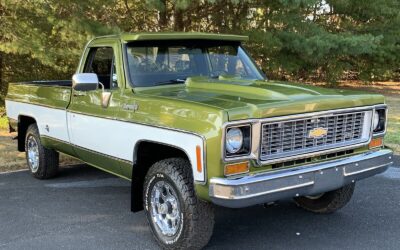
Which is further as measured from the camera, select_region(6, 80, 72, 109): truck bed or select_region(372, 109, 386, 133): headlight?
select_region(6, 80, 72, 109): truck bed

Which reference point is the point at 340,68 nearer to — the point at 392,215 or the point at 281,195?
the point at 392,215

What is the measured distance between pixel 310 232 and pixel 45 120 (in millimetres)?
3574

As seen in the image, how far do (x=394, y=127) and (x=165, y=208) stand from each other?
802cm

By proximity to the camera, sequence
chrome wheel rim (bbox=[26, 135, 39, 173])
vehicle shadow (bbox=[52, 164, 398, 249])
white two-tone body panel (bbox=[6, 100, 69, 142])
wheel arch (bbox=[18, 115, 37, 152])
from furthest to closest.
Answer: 1. wheel arch (bbox=[18, 115, 37, 152])
2. chrome wheel rim (bbox=[26, 135, 39, 173])
3. white two-tone body panel (bbox=[6, 100, 69, 142])
4. vehicle shadow (bbox=[52, 164, 398, 249])

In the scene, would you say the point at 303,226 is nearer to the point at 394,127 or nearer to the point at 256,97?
the point at 256,97

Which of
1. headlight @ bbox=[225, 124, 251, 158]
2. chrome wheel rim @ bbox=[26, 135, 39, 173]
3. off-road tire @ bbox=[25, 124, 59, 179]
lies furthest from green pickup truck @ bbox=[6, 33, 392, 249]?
chrome wheel rim @ bbox=[26, 135, 39, 173]

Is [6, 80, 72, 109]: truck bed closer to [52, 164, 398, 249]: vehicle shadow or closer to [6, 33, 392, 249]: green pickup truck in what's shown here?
[6, 33, 392, 249]: green pickup truck

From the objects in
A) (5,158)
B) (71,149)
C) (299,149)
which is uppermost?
(299,149)

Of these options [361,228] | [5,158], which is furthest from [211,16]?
[361,228]

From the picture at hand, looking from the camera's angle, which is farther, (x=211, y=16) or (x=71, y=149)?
(x=211, y=16)

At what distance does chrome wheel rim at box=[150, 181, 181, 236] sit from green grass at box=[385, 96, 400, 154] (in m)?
5.57

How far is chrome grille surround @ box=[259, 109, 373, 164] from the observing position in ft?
13.4

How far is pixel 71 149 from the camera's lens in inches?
238

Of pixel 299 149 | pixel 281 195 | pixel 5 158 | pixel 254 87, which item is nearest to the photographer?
pixel 281 195
